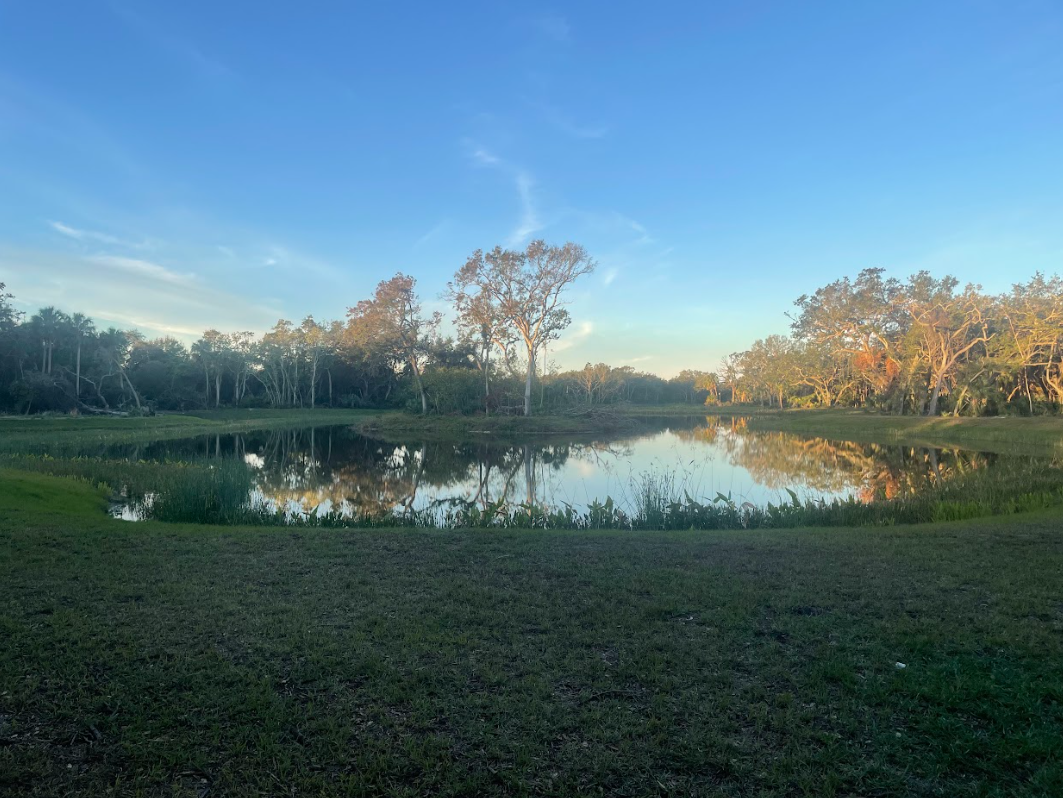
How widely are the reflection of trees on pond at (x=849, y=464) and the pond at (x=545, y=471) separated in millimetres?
43

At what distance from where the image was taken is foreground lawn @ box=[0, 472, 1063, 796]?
258 cm

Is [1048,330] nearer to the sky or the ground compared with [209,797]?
nearer to the sky

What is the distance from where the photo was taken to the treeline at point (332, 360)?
3734cm

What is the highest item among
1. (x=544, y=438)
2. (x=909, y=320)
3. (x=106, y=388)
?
(x=909, y=320)

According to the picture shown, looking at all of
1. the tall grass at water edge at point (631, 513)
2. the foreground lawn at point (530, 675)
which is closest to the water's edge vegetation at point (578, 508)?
the tall grass at water edge at point (631, 513)

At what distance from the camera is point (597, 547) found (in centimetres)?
691

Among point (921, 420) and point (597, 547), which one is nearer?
point (597, 547)

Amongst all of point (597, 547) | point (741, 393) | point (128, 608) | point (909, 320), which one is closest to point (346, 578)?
point (128, 608)

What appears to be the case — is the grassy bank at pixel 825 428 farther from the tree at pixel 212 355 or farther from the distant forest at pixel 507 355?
the tree at pixel 212 355

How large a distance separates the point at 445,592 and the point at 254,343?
62.6 meters

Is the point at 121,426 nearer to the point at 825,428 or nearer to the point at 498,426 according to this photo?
the point at 498,426

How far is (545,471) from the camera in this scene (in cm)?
1862

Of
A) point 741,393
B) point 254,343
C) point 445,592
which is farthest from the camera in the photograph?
point 741,393

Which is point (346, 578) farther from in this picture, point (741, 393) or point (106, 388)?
point (741, 393)
